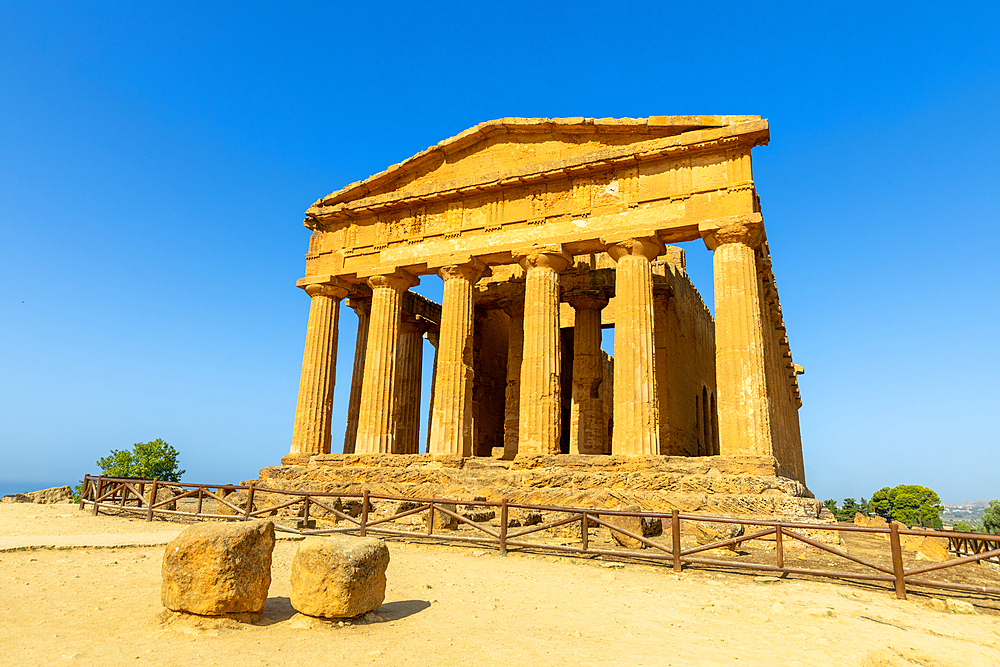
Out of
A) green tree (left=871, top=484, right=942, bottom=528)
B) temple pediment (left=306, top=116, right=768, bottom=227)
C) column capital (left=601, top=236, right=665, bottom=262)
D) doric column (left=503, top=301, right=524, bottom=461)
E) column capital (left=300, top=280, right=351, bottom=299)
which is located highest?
temple pediment (left=306, top=116, right=768, bottom=227)

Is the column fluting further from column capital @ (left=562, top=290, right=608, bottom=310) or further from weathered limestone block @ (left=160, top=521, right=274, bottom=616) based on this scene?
weathered limestone block @ (left=160, top=521, right=274, bottom=616)

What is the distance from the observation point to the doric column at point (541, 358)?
1583 centimetres

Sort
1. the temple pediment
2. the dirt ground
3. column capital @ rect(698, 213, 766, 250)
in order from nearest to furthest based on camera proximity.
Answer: the dirt ground
column capital @ rect(698, 213, 766, 250)
the temple pediment

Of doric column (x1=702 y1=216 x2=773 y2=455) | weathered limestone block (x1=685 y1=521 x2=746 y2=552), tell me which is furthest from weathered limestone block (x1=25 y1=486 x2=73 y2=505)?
doric column (x1=702 y1=216 x2=773 y2=455)

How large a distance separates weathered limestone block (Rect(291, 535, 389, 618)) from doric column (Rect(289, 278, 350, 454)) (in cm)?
1402

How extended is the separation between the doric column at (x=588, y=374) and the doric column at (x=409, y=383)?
5.76m

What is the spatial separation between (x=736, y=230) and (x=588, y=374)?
747 cm

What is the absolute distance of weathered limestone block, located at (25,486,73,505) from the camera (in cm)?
1790

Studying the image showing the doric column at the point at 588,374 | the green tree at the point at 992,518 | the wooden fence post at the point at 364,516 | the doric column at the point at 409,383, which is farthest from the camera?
the green tree at the point at 992,518

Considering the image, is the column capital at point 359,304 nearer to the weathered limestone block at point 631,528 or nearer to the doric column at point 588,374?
the doric column at point 588,374

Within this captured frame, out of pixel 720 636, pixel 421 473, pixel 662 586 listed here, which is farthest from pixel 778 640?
pixel 421 473

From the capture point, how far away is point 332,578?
5270 mm

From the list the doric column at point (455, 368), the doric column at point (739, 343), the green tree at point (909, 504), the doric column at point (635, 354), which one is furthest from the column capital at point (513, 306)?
the green tree at point (909, 504)

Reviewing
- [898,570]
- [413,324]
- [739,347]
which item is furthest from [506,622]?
[413,324]
